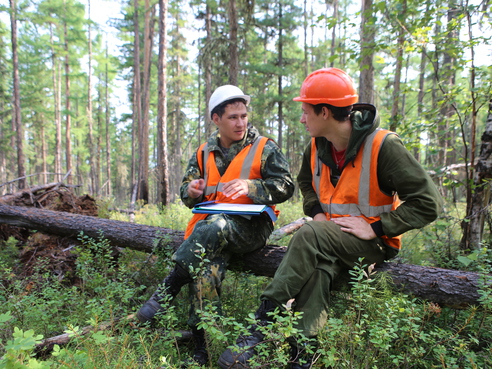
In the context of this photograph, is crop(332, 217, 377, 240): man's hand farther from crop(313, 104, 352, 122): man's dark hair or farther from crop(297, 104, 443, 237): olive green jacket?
crop(313, 104, 352, 122): man's dark hair

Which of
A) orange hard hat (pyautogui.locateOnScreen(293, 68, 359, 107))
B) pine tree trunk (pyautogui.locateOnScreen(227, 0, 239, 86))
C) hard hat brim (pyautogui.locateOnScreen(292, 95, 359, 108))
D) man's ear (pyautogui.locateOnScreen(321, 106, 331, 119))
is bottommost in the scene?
man's ear (pyautogui.locateOnScreen(321, 106, 331, 119))

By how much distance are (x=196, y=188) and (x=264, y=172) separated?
74 centimetres

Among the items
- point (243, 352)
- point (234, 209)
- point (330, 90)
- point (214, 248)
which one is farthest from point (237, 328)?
point (330, 90)

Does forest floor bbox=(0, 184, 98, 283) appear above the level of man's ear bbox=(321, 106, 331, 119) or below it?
below

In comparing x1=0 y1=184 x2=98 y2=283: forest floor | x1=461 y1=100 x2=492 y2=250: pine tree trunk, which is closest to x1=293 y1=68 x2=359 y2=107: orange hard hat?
x1=461 y1=100 x2=492 y2=250: pine tree trunk

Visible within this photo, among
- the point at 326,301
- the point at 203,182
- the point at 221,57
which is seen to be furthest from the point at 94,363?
the point at 221,57

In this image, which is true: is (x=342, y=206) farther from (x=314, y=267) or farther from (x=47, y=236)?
(x=47, y=236)

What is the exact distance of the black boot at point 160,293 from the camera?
2.68 m

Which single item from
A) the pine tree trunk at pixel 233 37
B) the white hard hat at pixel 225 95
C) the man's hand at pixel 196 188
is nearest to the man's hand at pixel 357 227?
the man's hand at pixel 196 188

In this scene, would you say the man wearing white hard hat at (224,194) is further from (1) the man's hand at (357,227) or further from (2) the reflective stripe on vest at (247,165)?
(1) the man's hand at (357,227)

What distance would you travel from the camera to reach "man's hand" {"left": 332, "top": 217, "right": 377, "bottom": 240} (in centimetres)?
241

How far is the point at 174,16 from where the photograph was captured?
809 inches

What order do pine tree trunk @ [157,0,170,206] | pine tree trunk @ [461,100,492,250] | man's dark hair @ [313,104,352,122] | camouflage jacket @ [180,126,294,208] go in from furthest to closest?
pine tree trunk @ [157,0,170,206]
pine tree trunk @ [461,100,492,250]
camouflage jacket @ [180,126,294,208]
man's dark hair @ [313,104,352,122]

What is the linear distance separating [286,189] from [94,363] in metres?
2.11
